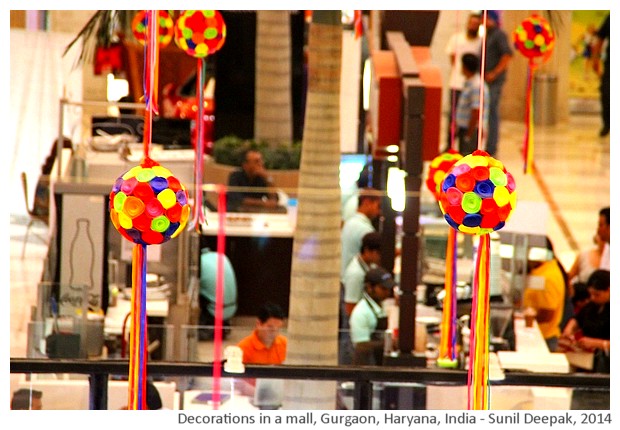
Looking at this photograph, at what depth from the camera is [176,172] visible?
363 inches

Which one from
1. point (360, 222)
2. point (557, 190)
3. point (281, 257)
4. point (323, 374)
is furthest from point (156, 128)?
point (323, 374)

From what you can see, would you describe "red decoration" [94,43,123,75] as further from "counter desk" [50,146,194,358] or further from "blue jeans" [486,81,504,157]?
"counter desk" [50,146,194,358]

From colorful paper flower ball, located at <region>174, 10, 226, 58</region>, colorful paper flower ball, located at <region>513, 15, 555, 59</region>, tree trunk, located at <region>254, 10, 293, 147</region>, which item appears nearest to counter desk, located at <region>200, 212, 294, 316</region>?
colorful paper flower ball, located at <region>513, 15, 555, 59</region>

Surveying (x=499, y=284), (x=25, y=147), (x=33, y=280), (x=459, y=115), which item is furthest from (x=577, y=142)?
(x=33, y=280)

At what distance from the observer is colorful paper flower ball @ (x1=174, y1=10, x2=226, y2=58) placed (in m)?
4.92

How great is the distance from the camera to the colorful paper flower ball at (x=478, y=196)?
9.87 feet

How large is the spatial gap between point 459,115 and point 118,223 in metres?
8.84

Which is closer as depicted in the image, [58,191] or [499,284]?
[58,191]

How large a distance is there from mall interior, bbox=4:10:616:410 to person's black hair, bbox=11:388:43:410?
3 cm

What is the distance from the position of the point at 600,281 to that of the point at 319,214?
2.28 meters

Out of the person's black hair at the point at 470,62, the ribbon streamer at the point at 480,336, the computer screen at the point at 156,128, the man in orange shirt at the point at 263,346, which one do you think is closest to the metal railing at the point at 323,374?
the ribbon streamer at the point at 480,336

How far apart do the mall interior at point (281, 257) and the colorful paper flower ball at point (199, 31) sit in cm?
43

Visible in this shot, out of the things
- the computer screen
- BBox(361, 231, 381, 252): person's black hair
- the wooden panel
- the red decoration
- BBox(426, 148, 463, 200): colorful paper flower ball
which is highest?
the red decoration
